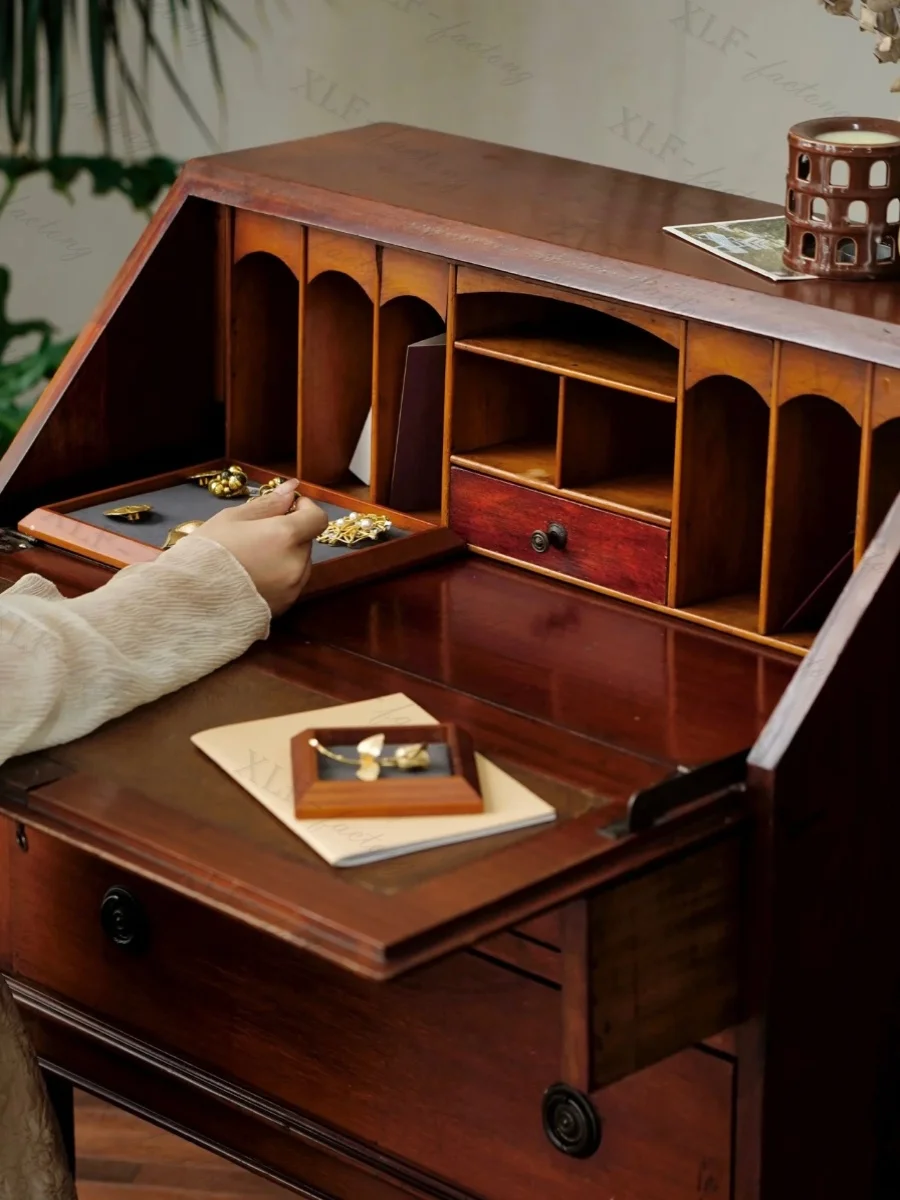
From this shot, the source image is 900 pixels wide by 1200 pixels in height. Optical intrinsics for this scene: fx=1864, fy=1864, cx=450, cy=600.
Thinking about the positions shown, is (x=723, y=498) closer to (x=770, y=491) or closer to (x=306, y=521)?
(x=770, y=491)

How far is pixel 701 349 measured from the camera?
1.58m

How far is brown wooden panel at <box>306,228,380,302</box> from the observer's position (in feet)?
6.05

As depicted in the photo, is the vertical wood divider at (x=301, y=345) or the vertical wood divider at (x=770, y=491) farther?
the vertical wood divider at (x=301, y=345)

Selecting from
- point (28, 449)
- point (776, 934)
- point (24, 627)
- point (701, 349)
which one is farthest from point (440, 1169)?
point (28, 449)

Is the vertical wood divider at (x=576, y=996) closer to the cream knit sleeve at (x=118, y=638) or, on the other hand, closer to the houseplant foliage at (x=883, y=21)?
the cream knit sleeve at (x=118, y=638)

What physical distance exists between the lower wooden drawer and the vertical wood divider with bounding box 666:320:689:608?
393 millimetres

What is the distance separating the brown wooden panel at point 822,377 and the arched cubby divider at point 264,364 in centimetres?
69

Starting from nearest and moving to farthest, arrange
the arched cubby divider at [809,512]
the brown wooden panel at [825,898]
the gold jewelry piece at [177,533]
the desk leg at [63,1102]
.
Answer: the brown wooden panel at [825,898] → the arched cubby divider at [809,512] → the gold jewelry piece at [177,533] → the desk leg at [63,1102]

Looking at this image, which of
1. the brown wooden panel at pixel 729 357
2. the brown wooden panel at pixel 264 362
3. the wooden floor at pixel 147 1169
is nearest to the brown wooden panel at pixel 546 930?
the brown wooden panel at pixel 729 357

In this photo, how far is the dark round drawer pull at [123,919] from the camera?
1.72 meters

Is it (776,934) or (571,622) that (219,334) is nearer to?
(571,622)

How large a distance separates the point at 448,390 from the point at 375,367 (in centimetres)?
10

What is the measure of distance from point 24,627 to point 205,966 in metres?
0.40

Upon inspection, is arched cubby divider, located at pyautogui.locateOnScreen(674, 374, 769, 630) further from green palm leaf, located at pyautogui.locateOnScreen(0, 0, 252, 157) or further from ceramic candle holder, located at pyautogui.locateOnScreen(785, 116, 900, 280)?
green palm leaf, located at pyautogui.locateOnScreen(0, 0, 252, 157)
